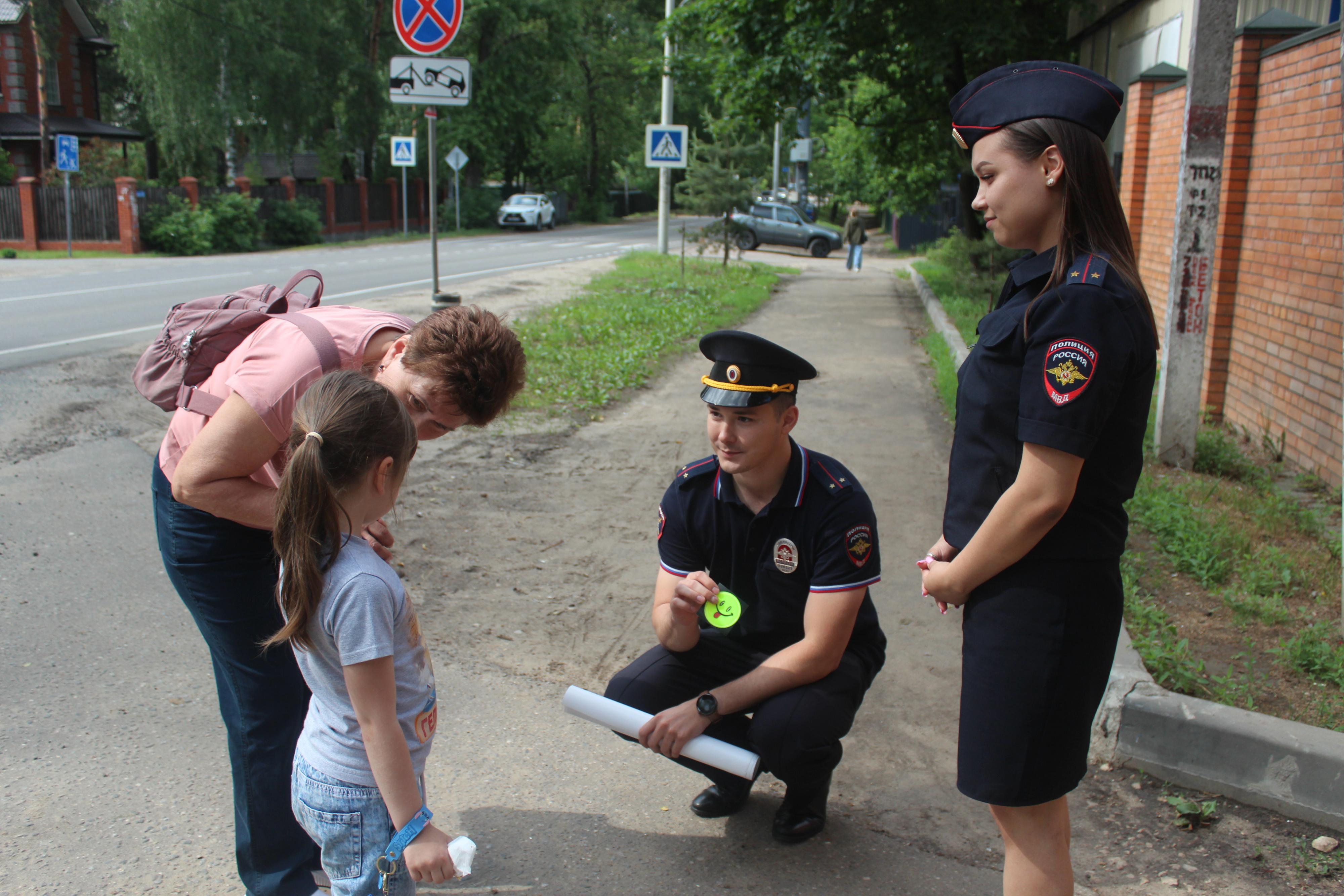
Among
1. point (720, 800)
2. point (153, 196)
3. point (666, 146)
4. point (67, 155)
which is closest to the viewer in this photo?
point (720, 800)

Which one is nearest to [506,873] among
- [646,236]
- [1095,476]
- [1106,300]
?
[1095,476]

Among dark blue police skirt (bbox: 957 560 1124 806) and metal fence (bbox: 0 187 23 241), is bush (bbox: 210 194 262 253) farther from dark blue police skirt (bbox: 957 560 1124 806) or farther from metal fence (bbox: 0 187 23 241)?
dark blue police skirt (bbox: 957 560 1124 806)

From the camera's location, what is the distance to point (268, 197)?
3197 centimetres

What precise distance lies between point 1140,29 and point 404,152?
76.3 feet

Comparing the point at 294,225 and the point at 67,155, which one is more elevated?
the point at 67,155

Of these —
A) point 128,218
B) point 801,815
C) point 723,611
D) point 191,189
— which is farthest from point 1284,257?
point 191,189

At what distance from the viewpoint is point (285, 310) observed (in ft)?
8.50

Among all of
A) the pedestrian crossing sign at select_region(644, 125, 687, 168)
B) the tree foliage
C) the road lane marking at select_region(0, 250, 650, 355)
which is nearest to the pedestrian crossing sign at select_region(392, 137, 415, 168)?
the road lane marking at select_region(0, 250, 650, 355)

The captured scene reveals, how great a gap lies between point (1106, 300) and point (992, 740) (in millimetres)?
879

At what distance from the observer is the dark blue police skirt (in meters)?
2.02

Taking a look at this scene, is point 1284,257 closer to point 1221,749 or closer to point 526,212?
point 1221,749

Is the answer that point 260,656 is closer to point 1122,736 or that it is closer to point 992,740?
point 992,740

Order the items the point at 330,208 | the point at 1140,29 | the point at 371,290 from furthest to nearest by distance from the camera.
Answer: the point at 330,208
the point at 371,290
the point at 1140,29

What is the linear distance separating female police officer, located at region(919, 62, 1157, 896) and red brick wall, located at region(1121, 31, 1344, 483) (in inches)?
178
